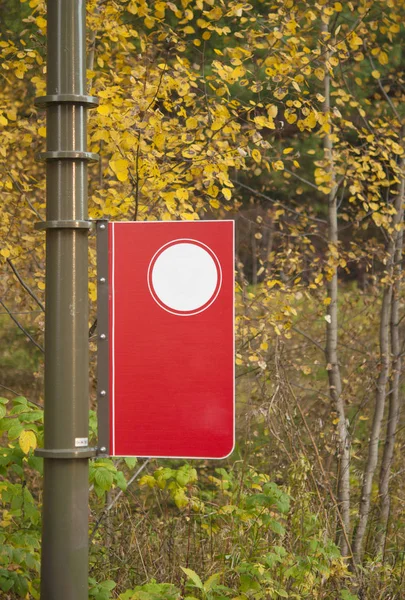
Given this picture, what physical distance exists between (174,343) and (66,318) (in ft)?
0.97

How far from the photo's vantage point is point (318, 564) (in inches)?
167

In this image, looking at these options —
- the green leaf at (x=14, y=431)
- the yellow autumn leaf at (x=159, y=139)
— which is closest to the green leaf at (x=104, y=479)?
the green leaf at (x=14, y=431)

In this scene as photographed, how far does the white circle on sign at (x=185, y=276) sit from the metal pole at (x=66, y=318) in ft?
0.66

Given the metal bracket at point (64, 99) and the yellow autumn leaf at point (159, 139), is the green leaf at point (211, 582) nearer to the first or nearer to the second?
the metal bracket at point (64, 99)

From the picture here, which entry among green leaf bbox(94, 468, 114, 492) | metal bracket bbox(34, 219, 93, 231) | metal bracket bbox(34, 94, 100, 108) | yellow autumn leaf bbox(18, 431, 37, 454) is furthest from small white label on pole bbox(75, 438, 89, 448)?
green leaf bbox(94, 468, 114, 492)

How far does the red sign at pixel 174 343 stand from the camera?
2.32 m

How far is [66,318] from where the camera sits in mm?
2301

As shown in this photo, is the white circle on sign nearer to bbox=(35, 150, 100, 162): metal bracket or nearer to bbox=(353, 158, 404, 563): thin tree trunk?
bbox=(35, 150, 100, 162): metal bracket

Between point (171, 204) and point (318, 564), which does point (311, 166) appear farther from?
point (318, 564)

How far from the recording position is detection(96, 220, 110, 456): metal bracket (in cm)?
233

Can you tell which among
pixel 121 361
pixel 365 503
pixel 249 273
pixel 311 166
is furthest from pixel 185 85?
pixel 249 273

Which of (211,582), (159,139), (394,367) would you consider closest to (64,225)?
(211,582)

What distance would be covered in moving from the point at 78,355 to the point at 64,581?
584 millimetres

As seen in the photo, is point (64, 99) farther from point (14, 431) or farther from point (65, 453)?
point (14, 431)
